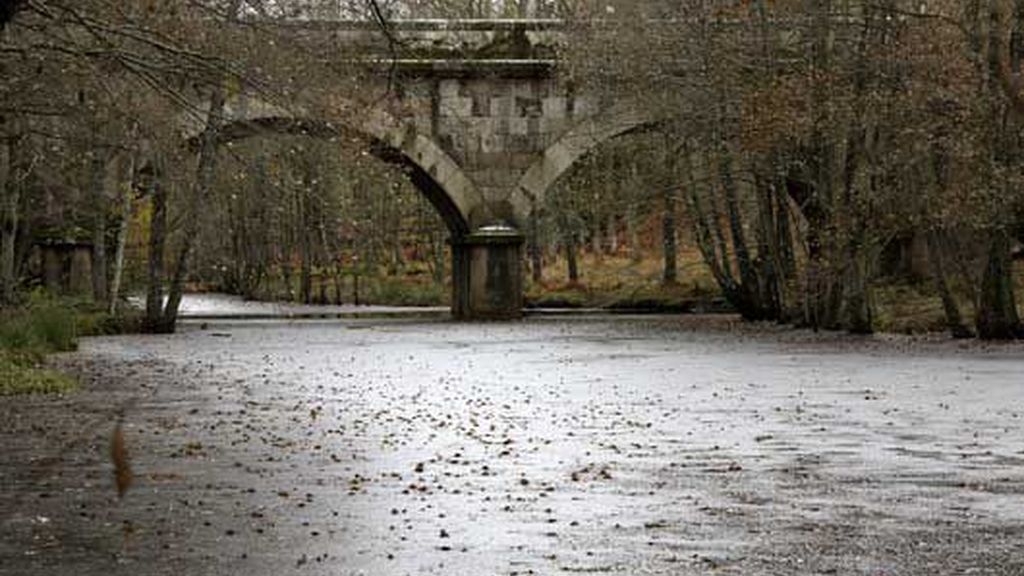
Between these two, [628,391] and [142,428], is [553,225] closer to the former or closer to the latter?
[628,391]

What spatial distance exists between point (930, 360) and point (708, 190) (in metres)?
15.0

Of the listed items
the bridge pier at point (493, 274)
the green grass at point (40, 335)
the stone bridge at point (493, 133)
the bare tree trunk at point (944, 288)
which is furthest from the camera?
the bridge pier at point (493, 274)

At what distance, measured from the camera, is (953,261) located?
31688mm

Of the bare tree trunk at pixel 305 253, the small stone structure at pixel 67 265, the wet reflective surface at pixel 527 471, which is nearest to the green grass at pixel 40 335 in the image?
the wet reflective surface at pixel 527 471

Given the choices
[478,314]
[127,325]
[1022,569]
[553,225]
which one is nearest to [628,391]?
[1022,569]

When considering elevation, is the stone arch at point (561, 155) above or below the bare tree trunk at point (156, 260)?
above

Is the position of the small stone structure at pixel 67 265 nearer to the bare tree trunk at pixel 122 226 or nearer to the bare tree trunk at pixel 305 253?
the bare tree trunk at pixel 122 226

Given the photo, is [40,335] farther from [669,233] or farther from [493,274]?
[669,233]

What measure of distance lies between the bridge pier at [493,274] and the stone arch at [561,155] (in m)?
0.86

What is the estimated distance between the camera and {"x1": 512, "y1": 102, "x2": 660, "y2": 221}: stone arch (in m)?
44.4

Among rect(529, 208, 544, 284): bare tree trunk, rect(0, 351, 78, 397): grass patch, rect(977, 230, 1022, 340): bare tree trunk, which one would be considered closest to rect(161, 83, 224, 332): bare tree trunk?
rect(0, 351, 78, 397): grass patch

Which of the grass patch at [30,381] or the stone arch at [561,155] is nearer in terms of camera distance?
the grass patch at [30,381]

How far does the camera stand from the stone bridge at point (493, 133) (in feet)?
143

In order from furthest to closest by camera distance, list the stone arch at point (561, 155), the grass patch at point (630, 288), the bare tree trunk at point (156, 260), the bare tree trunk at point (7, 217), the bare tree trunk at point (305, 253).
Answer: the bare tree trunk at point (305, 253)
the grass patch at point (630, 288)
the stone arch at point (561, 155)
the bare tree trunk at point (156, 260)
the bare tree trunk at point (7, 217)
